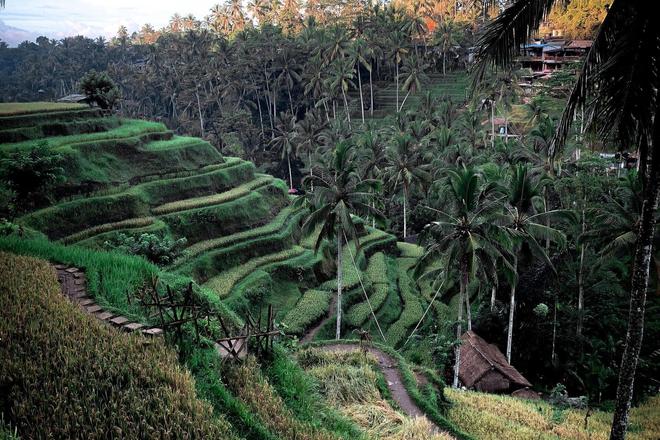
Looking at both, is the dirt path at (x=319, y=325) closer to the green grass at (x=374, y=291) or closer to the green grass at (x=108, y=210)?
the green grass at (x=374, y=291)

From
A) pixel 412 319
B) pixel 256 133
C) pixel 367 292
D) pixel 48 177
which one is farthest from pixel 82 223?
pixel 256 133

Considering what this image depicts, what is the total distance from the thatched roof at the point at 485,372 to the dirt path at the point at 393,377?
636 cm

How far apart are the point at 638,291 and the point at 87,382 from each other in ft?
26.2

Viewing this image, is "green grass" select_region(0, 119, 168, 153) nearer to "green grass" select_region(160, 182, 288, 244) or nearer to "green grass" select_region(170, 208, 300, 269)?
"green grass" select_region(160, 182, 288, 244)

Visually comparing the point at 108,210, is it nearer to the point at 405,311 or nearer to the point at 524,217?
the point at 405,311

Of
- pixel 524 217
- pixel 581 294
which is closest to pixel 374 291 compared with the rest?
pixel 524 217

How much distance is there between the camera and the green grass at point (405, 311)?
2546cm

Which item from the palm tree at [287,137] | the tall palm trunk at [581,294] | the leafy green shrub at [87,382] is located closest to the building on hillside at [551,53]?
the palm tree at [287,137]

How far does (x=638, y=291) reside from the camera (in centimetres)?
765

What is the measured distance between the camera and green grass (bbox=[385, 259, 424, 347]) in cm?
2546

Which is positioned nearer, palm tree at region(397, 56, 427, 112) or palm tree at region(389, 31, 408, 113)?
palm tree at region(397, 56, 427, 112)

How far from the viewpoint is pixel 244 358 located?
28.3 feet

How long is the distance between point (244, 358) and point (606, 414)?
597 inches

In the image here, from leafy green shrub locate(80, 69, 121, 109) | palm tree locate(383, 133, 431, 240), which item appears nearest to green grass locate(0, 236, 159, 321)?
leafy green shrub locate(80, 69, 121, 109)
